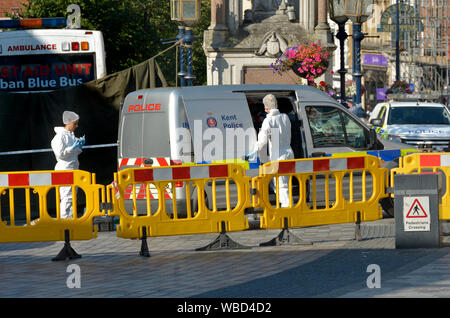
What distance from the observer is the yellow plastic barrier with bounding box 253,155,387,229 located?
1222 cm

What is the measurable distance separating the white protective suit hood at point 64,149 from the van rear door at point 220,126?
173 centimetres

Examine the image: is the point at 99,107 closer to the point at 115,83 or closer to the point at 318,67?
the point at 115,83

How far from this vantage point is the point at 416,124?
22891 millimetres

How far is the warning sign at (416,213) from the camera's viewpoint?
38.0 feet

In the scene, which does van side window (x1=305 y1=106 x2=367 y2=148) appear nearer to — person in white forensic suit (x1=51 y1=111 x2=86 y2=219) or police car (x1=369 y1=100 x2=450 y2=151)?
person in white forensic suit (x1=51 y1=111 x2=86 y2=219)

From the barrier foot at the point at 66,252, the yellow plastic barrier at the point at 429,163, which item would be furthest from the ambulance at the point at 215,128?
the yellow plastic barrier at the point at 429,163

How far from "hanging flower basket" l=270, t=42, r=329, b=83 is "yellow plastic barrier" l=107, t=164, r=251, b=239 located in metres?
12.3

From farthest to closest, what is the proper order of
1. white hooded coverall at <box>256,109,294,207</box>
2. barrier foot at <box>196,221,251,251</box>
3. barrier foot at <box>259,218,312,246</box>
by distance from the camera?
white hooded coverall at <box>256,109,294,207</box>, barrier foot at <box>259,218,312,246</box>, barrier foot at <box>196,221,251,251</box>

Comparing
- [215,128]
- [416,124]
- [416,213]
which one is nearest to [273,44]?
[416,124]

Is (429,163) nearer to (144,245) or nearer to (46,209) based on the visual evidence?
(144,245)

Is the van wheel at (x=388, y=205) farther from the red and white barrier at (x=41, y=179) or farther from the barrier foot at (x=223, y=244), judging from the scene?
the red and white barrier at (x=41, y=179)

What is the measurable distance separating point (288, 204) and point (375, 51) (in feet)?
243

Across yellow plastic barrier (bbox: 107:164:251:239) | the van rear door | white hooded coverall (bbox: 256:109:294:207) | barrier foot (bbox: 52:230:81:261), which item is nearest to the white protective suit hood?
the van rear door

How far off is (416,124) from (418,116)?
57 centimetres
